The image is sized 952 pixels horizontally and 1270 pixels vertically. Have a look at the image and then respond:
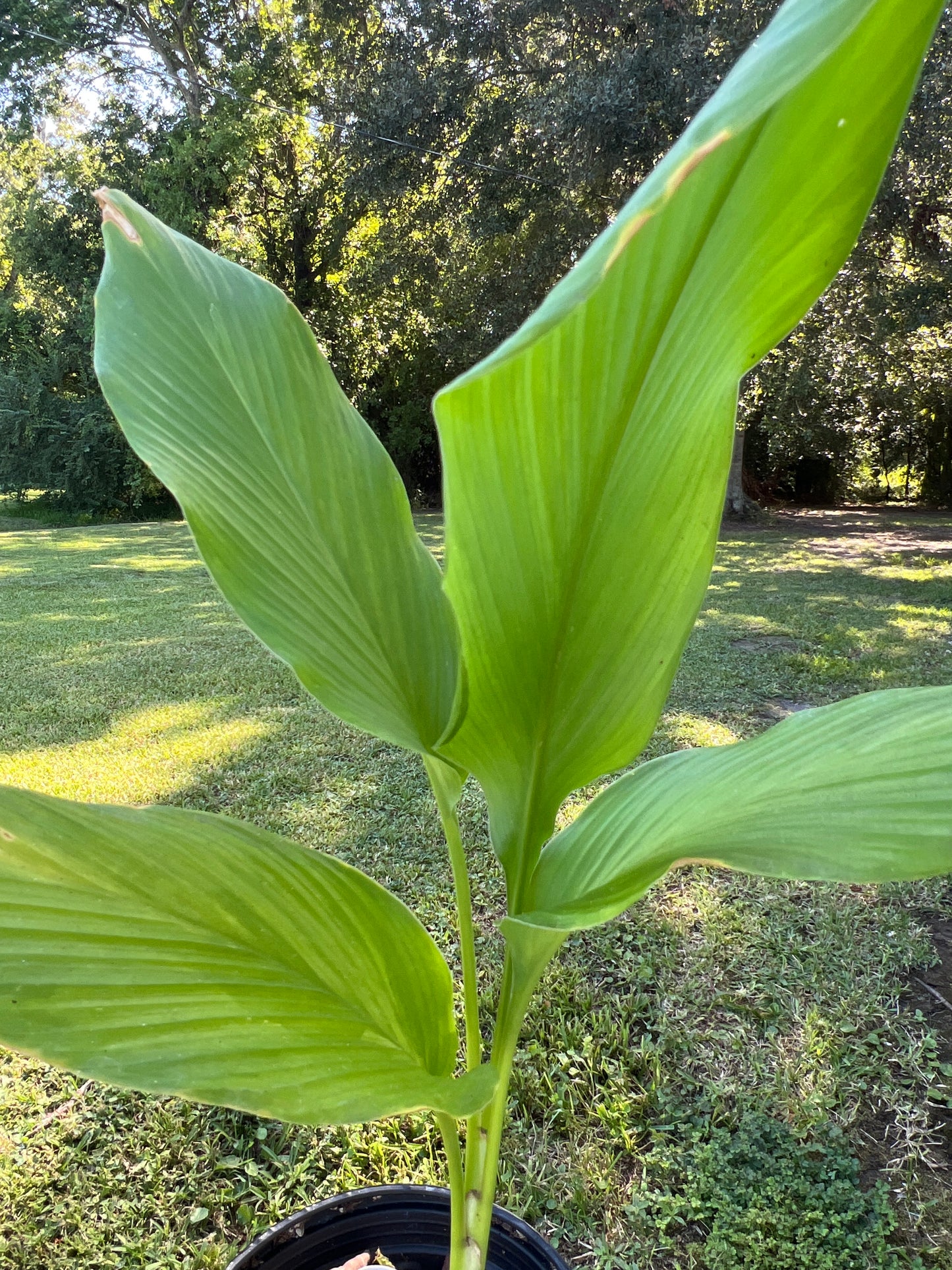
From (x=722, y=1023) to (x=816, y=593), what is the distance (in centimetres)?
406

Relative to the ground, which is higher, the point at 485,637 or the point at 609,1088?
the point at 485,637

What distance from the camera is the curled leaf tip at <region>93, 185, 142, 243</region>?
49cm

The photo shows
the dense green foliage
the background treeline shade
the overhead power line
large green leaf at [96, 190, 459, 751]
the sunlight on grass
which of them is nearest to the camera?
large green leaf at [96, 190, 459, 751]

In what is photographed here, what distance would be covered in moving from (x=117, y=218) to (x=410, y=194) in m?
8.02

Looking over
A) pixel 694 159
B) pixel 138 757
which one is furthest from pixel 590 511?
pixel 138 757

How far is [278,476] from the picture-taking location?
1.65 feet

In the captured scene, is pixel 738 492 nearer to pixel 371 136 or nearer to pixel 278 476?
pixel 371 136

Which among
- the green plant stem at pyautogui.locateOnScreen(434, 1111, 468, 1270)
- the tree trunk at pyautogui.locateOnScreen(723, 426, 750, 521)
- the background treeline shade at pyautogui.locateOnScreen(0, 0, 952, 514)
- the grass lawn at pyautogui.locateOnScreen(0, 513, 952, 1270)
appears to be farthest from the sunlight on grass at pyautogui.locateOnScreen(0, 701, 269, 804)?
the tree trunk at pyautogui.locateOnScreen(723, 426, 750, 521)

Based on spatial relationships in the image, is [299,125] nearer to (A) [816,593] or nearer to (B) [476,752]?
(A) [816,593]

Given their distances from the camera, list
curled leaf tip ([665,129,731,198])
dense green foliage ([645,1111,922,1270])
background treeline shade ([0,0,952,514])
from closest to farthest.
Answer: curled leaf tip ([665,129,731,198]), dense green foliage ([645,1111,922,1270]), background treeline shade ([0,0,952,514])

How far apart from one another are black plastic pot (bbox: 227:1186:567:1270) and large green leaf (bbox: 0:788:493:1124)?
34 centimetres

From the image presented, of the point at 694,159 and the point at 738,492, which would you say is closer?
the point at 694,159

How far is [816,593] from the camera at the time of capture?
491 centimetres

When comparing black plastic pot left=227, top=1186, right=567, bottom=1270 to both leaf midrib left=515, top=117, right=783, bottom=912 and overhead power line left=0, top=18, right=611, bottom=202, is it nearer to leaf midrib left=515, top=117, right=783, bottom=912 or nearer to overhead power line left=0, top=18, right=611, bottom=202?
leaf midrib left=515, top=117, right=783, bottom=912
